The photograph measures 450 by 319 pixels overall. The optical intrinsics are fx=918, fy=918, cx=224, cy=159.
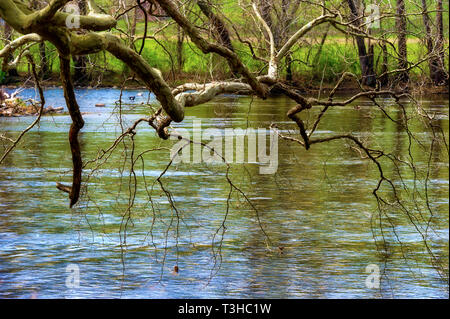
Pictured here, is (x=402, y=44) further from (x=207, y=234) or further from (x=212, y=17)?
(x=207, y=234)

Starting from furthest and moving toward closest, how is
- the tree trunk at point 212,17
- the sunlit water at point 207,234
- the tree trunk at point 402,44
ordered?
the tree trunk at point 212,17, the sunlit water at point 207,234, the tree trunk at point 402,44

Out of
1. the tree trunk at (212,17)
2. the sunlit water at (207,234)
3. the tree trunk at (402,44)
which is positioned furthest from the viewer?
the tree trunk at (212,17)

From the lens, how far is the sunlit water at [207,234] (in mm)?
11625

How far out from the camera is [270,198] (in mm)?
18344

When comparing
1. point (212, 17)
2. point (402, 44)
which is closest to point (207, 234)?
point (212, 17)

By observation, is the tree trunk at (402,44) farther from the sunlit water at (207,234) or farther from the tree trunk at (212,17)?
the tree trunk at (212,17)

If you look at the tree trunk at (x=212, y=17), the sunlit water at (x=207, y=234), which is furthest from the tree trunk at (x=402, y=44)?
the tree trunk at (x=212, y=17)

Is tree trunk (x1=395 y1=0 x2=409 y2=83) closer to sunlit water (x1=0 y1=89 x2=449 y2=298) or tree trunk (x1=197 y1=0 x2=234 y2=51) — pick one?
sunlit water (x1=0 y1=89 x2=449 y2=298)

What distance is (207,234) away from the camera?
14.7 metres

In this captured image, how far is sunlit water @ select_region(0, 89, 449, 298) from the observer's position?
11.6 metres

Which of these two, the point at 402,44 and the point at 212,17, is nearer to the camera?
the point at 212,17

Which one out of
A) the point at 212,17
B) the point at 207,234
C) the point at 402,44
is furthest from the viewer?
the point at 402,44

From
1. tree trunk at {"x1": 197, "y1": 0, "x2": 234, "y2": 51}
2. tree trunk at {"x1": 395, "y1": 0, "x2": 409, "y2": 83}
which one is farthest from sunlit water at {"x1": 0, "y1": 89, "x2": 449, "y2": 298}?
tree trunk at {"x1": 197, "y1": 0, "x2": 234, "y2": 51}
